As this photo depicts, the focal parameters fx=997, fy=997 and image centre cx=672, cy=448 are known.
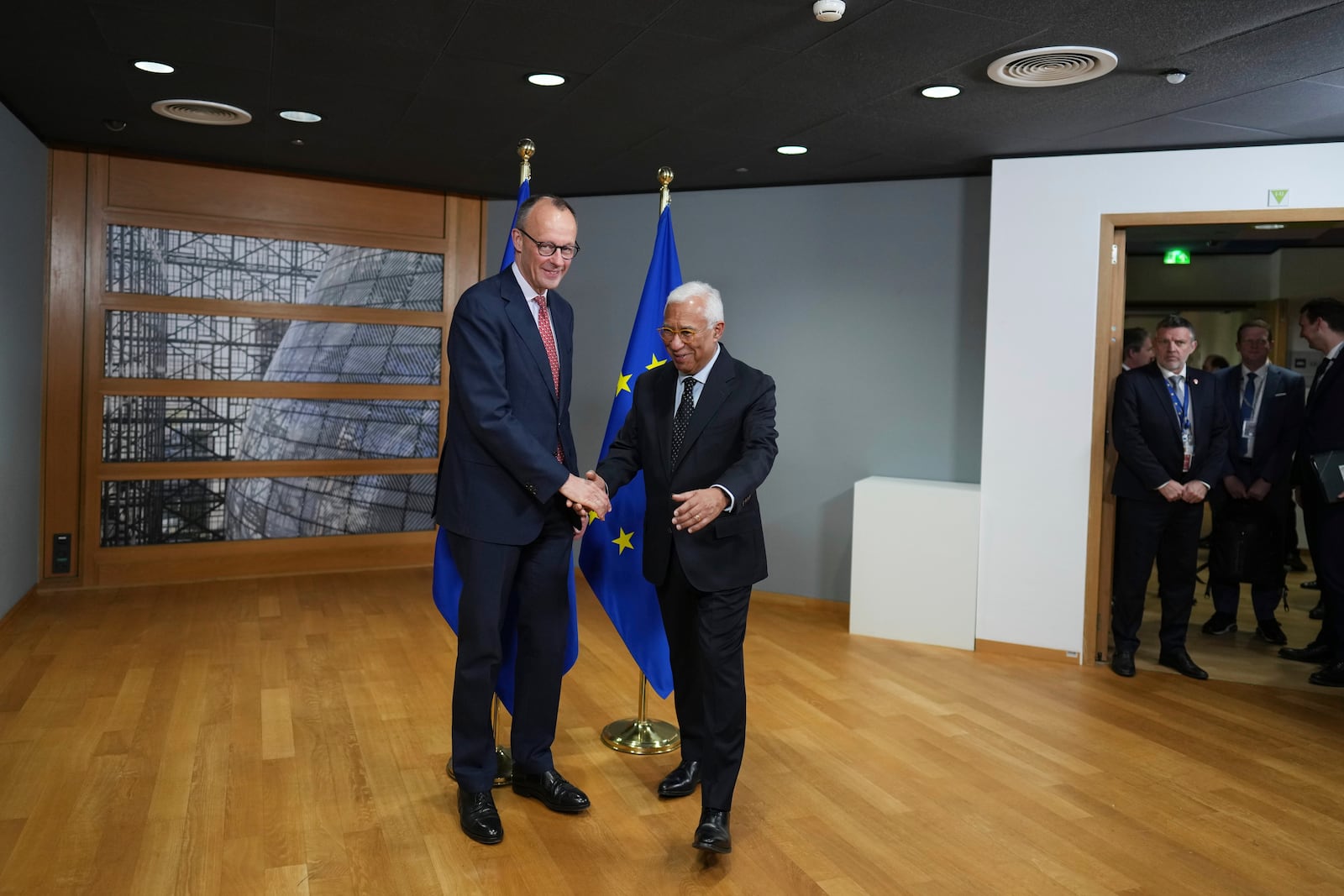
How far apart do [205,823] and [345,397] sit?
3.95 m

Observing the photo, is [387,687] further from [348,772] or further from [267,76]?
[267,76]

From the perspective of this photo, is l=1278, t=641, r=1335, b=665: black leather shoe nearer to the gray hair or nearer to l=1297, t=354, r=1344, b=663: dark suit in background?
l=1297, t=354, r=1344, b=663: dark suit in background

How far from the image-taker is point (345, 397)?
6469 millimetres

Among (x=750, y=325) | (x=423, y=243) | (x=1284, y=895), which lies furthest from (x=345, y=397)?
(x=1284, y=895)

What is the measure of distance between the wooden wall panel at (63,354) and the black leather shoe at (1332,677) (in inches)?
259

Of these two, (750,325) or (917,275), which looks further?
(750,325)

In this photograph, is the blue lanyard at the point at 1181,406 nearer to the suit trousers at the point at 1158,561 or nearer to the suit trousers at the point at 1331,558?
the suit trousers at the point at 1158,561

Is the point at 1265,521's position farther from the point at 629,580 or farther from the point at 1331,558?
the point at 629,580

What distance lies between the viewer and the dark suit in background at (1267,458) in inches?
199

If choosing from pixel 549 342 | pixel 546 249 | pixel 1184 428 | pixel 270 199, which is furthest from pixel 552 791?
pixel 270 199

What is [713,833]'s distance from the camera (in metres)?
2.69

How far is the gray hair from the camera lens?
2756 millimetres

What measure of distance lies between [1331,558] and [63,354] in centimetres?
668

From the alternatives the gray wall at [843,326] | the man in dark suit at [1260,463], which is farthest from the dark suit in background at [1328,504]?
the gray wall at [843,326]
